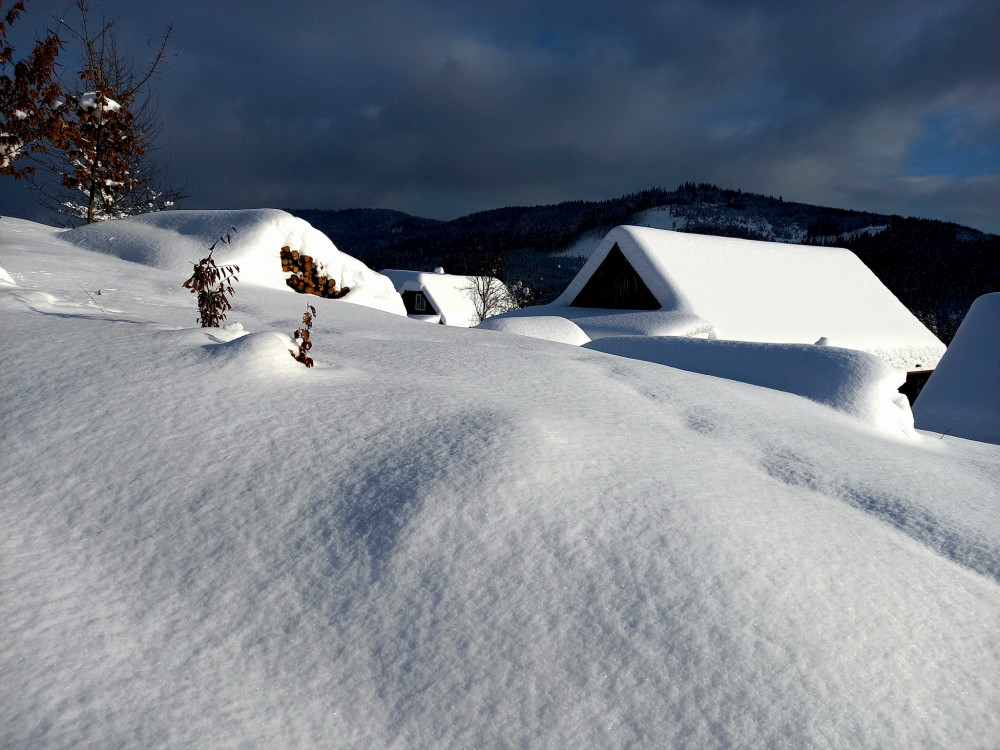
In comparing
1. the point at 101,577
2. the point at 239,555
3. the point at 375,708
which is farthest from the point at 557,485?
the point at 101,577

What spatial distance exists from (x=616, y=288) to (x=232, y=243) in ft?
35.8

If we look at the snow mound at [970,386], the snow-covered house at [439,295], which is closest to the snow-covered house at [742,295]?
the snow mound at [970,386]

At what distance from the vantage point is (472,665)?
5.85ft

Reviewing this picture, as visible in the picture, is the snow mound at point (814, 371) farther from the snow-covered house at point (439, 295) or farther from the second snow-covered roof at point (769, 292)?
the snow-covered house at point (439, 295)

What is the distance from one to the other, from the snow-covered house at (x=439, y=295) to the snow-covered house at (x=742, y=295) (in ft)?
52.0

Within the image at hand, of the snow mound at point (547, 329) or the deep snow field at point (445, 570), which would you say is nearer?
the deep snow field at point (445, 570)

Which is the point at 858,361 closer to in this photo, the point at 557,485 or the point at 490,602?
the point at 557,485

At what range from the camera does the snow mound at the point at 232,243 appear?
7.57 meters

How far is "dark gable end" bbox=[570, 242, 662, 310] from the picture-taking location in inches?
610

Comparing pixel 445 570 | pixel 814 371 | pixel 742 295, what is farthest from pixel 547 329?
pixel 742 295

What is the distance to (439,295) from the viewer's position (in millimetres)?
33406

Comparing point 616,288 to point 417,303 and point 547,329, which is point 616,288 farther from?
point 417,303

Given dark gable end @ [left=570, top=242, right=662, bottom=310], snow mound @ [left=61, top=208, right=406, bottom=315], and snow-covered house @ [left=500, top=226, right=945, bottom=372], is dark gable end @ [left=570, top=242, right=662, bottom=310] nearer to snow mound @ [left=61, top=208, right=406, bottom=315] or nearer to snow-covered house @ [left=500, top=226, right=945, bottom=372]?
snow-covered house @ [left=500, top=226, right=945, bottom=372]

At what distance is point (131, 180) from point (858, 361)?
47.5 feet
